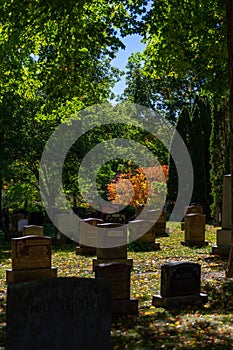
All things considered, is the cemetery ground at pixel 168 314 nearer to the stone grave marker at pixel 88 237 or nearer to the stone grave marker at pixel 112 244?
the stone grave marker at pixel 112 244

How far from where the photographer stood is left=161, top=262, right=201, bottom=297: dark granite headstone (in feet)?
31.2

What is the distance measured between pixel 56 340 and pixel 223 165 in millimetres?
20875

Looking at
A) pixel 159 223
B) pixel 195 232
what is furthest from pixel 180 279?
pixel 159 223

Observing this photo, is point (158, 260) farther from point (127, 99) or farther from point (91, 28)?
point (127, 99)

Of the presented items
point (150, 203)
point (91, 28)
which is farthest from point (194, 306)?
point (150, 203)

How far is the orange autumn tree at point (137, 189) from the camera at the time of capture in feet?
108

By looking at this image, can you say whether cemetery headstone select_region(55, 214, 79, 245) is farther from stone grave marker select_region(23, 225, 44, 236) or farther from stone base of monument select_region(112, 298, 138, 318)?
stone base of monument select_region(112, 298, 138, 318)

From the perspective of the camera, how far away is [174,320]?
816cm

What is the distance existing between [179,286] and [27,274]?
427 cm

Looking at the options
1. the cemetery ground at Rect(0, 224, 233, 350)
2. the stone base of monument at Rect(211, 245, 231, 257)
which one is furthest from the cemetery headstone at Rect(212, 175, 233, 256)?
the cemetery ground at Rect(0, 224, 233, 350)

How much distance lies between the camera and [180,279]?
9.67 metres

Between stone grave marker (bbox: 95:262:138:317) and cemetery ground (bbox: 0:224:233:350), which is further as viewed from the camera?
stone grave marker (bbox: 95:262:138:317)

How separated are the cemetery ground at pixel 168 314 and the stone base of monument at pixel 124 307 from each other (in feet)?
0.56

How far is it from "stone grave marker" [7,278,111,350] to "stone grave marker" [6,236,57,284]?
7268mm
